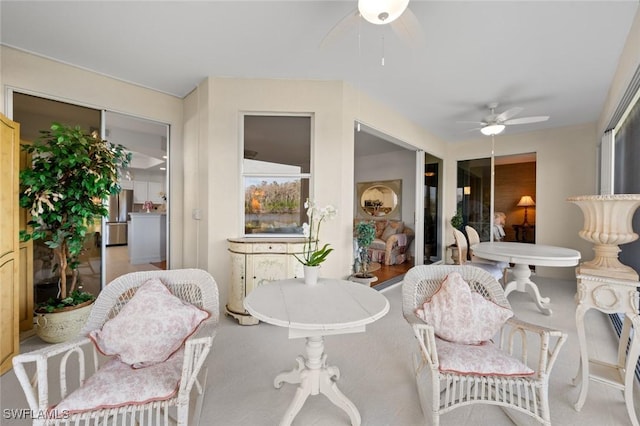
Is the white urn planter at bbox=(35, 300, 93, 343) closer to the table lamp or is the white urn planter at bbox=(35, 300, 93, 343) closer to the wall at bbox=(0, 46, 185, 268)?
the wall at bbox=(0, 46, 185, 268)

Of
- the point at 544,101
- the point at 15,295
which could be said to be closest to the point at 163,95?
the point at 15,295

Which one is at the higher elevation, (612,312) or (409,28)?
(409,28)

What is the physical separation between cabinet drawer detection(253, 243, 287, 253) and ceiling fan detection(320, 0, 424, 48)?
183 centimetres

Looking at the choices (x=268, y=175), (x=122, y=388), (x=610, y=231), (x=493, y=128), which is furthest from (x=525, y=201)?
(x=122, y=388)

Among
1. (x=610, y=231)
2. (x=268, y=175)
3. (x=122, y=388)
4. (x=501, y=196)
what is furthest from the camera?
(x=501, y=196)

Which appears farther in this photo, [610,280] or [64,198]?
[64,198]

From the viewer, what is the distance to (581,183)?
4.60 m

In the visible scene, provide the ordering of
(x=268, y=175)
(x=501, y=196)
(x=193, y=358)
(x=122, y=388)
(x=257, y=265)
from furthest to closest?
(x=501, y=196) < (x=268, y=175) < (x=257, y=265) < (x=193, y=358) < (x=122, y=388)

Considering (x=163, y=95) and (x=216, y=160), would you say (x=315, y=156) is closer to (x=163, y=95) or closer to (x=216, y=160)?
(x=216, y=160)

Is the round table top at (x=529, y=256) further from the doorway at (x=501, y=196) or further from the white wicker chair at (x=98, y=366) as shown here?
the white wicker chair at (x=98, y=366)

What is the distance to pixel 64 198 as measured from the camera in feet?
8.11

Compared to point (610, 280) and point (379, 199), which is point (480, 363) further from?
point (379, 199)

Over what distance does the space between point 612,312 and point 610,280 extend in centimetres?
19

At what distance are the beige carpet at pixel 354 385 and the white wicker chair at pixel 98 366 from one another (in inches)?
8.0
